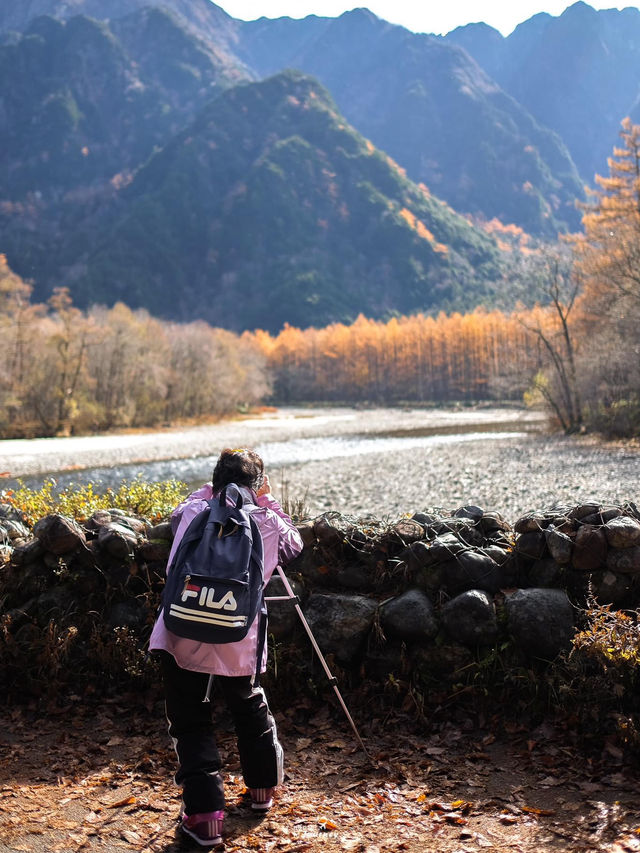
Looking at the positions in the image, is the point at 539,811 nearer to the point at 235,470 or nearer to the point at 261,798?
the point at 261,798

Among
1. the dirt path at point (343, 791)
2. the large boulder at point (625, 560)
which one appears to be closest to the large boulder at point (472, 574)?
the large boulder at point (625, 560)

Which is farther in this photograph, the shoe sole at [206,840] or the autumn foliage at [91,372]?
the autumn foliage at [91,372]

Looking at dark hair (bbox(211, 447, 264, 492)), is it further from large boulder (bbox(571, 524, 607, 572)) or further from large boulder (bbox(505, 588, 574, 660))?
large boulder (bbox(571, 524, 607, 572))

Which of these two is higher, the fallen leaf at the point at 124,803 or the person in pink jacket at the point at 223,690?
the person in pink jacket at the point at 223,690

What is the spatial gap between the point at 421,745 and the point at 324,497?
47.2 ft

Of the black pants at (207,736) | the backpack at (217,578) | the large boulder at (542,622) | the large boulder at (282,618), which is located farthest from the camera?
the large boulder at (282,618)

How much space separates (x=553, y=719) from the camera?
4879 millimetres

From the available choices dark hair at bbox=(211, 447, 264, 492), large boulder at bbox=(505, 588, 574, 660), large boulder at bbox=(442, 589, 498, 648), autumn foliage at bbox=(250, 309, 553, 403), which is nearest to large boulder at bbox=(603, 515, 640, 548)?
large boulder at bbox=(505, 588, 574, 660)

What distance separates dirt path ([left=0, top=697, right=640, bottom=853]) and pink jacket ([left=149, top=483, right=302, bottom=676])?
3.21 feet

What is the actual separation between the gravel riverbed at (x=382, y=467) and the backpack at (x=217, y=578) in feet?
16.9

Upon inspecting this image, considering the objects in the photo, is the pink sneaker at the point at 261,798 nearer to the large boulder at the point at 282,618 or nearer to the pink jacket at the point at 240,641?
the pink jacket at the point at 240,641

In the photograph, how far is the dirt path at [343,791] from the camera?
384 centimetres

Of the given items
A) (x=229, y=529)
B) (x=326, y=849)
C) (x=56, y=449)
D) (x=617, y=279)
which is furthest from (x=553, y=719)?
(x=56, y=449)

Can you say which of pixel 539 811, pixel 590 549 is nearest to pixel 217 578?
pixel 539 811
